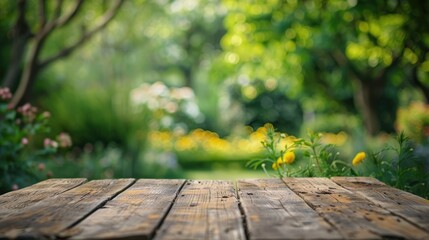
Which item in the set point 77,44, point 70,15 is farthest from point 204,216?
point 77,44

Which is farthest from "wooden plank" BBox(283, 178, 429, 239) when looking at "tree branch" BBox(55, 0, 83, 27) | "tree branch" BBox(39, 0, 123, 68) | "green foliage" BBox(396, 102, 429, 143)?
"green foliage" BBox(396, 102, 429, 143)

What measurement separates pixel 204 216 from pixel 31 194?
87 cm

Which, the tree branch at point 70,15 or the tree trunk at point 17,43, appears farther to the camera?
the tree trunk at point 17,43

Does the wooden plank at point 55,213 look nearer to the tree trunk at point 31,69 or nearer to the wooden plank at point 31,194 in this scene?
the wooden plank at point 31,194

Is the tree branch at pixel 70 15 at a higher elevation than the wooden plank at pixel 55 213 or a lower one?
higher

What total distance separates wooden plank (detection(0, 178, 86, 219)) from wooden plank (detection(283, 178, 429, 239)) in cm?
90

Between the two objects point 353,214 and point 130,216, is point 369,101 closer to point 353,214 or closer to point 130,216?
point 353,214

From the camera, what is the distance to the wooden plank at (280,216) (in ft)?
5.06

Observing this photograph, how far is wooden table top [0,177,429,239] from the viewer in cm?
158

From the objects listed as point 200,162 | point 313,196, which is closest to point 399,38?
point 200,162

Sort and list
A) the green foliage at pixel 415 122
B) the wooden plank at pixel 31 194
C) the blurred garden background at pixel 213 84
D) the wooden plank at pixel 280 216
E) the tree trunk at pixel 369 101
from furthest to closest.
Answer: the tree trunk at pixel 369 101 < the green foliage at pixel 415 122 < the blurred garden background at pixel 213 84 < the wooden plank at pixel 31 194 < the wooden plank at pixel 280 216

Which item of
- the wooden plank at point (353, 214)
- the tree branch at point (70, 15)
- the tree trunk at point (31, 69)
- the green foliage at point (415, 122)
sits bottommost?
the wooden plank at point (353, 214)

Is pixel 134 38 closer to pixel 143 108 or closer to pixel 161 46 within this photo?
pixel 161 46

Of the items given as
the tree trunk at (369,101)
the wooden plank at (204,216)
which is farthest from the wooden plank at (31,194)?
the tree trunk at (369,101)
